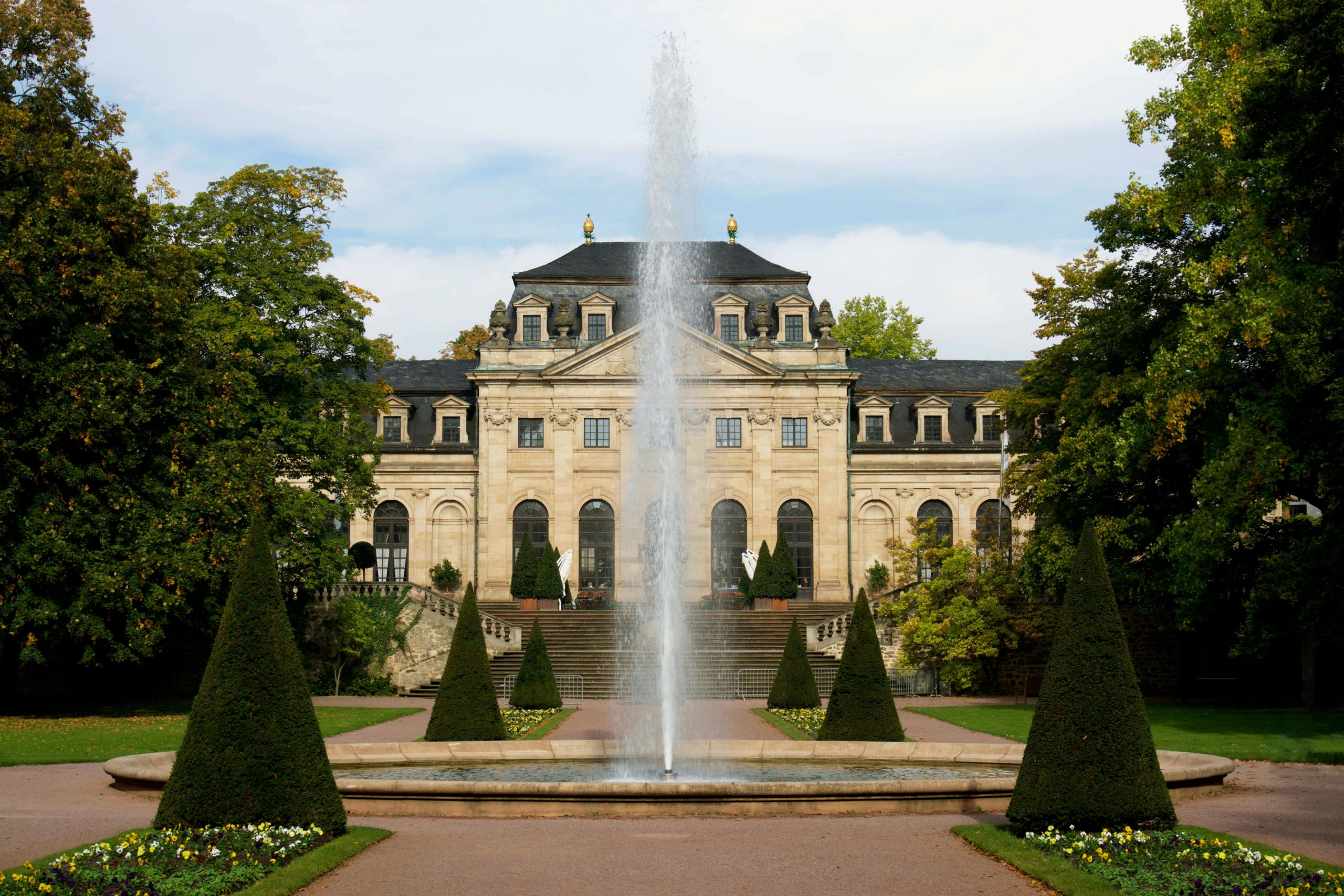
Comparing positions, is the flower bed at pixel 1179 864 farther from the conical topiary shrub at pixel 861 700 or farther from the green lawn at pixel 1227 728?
the green lawn at pixel 1227 728

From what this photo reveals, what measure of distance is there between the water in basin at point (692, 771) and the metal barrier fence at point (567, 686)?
56.6 ft

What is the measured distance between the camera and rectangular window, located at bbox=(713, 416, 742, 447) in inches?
2044

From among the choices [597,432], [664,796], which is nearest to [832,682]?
[597,432]

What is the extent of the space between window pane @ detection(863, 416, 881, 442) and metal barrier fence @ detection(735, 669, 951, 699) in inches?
590

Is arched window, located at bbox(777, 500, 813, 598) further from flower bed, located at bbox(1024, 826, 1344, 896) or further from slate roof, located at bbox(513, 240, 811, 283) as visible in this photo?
flower bed, located at bbox(1024, 826, 1344, 896)

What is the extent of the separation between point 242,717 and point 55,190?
A: 19.6m

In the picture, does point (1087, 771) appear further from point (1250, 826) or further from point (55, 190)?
point (55, 190)

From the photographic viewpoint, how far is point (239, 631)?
41.0 feet

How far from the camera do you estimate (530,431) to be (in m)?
52.0

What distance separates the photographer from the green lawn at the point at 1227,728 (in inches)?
824

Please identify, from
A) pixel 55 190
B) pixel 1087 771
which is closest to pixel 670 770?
pixel 1087 771

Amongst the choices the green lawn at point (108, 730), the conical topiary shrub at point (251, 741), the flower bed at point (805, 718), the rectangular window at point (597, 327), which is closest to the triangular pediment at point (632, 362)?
the rectangular window at point (597, 327)

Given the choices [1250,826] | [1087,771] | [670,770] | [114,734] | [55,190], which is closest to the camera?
[1087,771]

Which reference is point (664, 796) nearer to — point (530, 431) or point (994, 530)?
point (994, 530)
